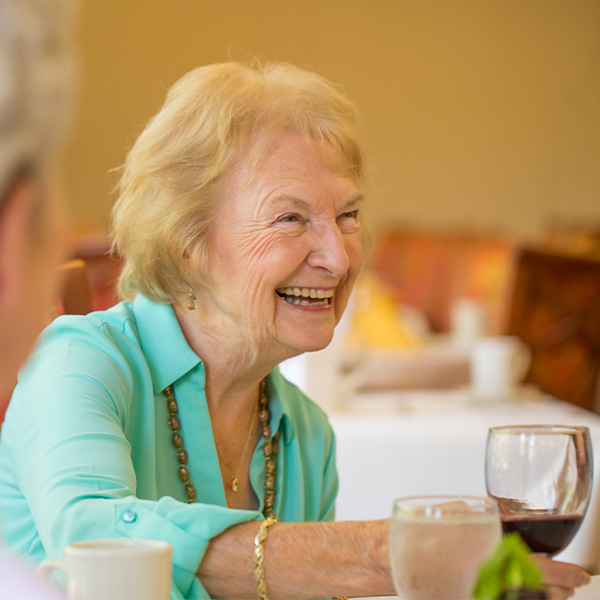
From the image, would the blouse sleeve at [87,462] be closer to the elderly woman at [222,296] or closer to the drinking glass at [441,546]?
the elderly woman at [222,296]

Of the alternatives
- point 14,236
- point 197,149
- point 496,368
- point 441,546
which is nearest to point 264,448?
point 197,149

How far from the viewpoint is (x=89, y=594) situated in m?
0.62

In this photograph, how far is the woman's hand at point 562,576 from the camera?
80cm

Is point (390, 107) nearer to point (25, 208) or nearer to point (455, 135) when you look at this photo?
point (455, 135)

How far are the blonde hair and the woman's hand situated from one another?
64 cm

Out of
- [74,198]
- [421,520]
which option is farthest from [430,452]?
[74,198]

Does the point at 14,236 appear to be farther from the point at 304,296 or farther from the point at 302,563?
the point at 304,296

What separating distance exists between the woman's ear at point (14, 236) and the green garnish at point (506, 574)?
1.06 ft

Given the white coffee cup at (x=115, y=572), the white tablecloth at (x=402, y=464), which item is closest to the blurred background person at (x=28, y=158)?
the white coffee cup at (x=115, y=572)

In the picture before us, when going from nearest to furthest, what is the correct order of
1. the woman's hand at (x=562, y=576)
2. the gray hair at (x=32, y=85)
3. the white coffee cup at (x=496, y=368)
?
the gray hair at (x=32, y=85)
the woman's hand at (x=562, y=576)
the white coffee cup at (x=496, y=368)

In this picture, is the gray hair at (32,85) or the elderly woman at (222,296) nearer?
the gray hair at (32,85)

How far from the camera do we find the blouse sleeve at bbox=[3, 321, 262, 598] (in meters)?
0.85

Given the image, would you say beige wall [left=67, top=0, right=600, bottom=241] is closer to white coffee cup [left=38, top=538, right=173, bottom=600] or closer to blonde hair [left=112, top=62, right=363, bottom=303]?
blonde hair [left=112, top=62, right=363, bottom=303]

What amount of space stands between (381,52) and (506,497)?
23.5ft
